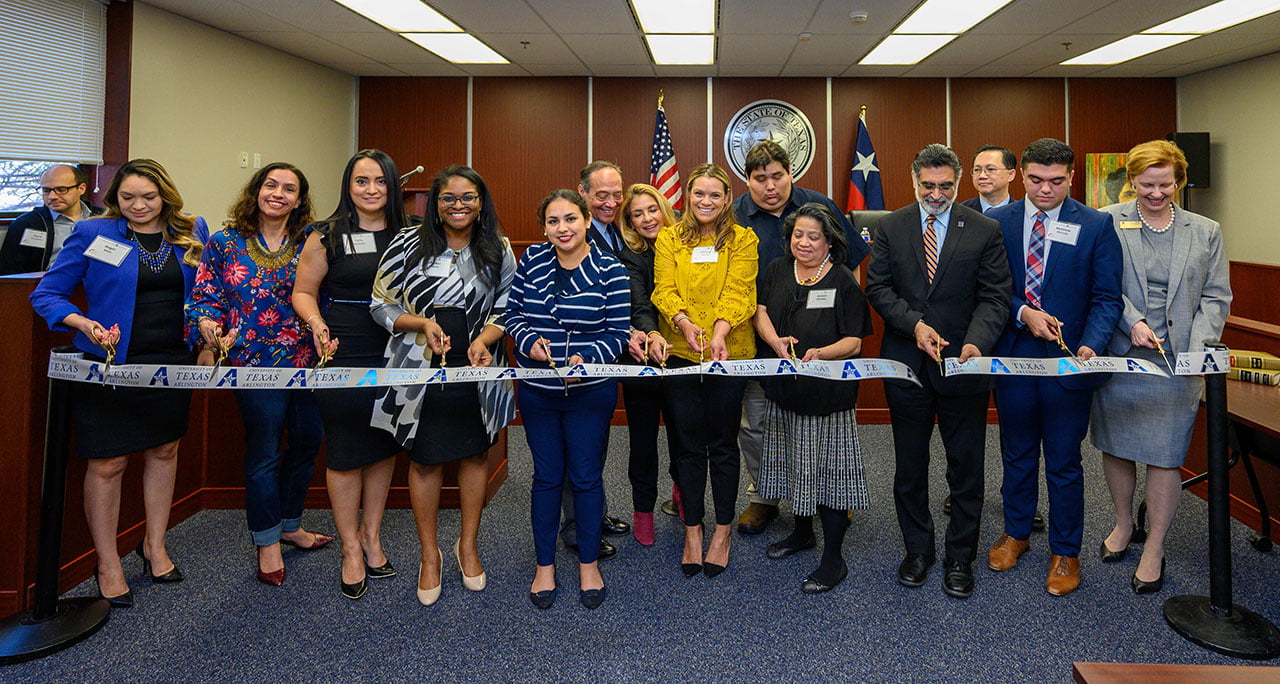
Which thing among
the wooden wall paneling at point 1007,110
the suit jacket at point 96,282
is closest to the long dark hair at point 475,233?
the suit jacket at point 96,282

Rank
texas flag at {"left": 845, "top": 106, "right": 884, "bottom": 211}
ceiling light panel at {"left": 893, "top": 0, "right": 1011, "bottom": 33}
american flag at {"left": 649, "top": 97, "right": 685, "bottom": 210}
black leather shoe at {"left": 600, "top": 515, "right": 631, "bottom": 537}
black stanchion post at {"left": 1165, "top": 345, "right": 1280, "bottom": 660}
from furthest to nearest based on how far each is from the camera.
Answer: texas flag at {"left": 845, "top": 106, "right": 884, "bottom": 211}
american flag at {"left": 649, "top": 97, "right": 685, "bottom": 210}
ceiling light panel at {"left": 893, "top": 0, "right": 1011, "bottom": 33}
black leather shoe at {"left": 600, "top": 515, "right": 631, "bottom": 537}
black stanchion post at {"left": 1165, "top": 345, "right": 1280, "bottom": 660}

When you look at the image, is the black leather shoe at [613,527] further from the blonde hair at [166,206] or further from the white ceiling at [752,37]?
the white ceiling at [752,37]

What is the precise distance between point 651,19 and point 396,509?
4.34 metres

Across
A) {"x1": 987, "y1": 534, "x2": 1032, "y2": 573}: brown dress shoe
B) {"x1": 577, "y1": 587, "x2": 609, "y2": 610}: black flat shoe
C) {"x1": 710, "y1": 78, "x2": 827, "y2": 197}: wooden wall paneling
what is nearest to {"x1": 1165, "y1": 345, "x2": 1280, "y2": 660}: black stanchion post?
{"x1": 987, "y1": 534, "x2": 1032, "y2": 573}: brown dress shoe

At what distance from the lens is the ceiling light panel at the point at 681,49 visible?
6.13 meters

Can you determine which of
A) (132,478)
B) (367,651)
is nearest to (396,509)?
(132,478)

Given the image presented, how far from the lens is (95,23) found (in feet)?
16.1

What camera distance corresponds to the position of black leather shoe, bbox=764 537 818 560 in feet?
9.62

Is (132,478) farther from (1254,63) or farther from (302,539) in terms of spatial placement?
(1254,63)

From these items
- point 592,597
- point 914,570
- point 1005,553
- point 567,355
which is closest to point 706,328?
point 567,355

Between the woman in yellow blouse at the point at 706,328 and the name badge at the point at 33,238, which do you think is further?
the name badge at the point at 33,238

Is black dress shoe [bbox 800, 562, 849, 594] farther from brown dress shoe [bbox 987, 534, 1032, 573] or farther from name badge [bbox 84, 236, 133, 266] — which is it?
name badge [bbox 84, 236, 133, 266]

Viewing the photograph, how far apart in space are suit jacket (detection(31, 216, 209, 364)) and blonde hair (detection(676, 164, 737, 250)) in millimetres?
2053

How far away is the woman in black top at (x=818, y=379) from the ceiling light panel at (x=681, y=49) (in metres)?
4.05
